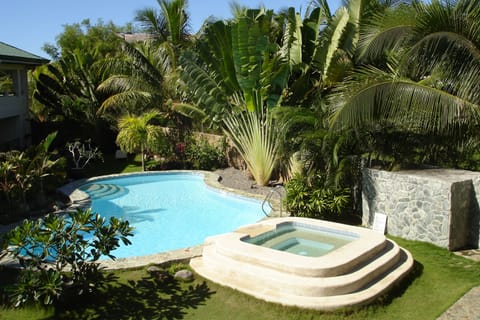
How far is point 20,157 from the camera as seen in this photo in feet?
38.2

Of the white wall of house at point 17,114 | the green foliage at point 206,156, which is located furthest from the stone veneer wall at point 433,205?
the white wall of house at point 17,114

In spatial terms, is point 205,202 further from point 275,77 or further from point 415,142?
point 415,142

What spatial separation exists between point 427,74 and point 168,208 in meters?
8.36

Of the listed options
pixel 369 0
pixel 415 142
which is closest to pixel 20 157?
pixel 415 142

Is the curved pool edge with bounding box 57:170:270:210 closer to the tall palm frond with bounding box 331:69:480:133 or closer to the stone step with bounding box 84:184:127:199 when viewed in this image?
the stone step with bounding box 84:184:127:199

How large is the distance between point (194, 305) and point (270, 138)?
870 cm

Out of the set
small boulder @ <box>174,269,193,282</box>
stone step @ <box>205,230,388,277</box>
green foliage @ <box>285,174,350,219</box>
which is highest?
green foliage @ <box>285,174,350,219</box>

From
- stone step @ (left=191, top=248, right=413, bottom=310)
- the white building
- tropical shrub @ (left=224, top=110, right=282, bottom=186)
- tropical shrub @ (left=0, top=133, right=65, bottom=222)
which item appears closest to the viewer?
stone step @ (left=191, top=248, right=413, bottom=310)

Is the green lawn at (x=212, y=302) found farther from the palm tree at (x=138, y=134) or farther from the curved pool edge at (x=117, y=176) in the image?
the palm tree at (x=138, y=134)

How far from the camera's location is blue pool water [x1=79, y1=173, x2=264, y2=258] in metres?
11.0

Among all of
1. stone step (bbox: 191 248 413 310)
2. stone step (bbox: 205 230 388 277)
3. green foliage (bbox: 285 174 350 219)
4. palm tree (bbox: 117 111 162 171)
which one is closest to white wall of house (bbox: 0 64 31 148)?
palm tree (bbox: 117 111 162 171)

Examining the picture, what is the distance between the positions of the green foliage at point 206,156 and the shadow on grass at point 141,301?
10.7m

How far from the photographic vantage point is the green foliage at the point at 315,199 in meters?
10.6

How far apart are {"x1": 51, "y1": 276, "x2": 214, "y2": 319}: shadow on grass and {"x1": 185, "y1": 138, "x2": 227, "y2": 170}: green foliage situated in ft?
35.0
